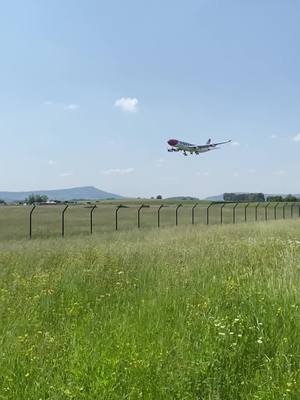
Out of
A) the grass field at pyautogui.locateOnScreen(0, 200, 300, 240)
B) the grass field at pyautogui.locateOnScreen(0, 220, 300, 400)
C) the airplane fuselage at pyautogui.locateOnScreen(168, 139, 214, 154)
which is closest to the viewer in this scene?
the grass field at pyautogui.locateOnScreen(0, 220, 300, 400)

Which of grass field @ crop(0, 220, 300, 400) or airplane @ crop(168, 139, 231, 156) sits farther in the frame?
airplane @ crop(168, 139, 231, 156)

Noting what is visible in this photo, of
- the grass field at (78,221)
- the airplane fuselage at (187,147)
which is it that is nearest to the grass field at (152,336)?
the grass field at (78,221)

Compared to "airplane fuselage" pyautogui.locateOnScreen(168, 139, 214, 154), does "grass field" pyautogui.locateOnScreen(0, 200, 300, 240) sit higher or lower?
lower

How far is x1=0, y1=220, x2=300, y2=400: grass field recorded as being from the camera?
13.6 ft

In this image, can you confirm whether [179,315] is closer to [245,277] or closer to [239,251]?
[245,277]

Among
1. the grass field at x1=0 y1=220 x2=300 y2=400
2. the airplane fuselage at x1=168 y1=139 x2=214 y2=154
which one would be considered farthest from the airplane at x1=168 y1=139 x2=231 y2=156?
the grass field at x1=0 y1=220 x2=300 y2=400

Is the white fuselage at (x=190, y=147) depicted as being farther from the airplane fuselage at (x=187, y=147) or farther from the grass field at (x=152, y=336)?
the grass field at (x=152, y=336)

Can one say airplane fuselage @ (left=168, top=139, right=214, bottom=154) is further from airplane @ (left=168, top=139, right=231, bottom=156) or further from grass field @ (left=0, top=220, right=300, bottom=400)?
grass field @ (left=0, top=220, right=300, bottom=400)

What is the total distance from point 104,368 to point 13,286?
171 inches

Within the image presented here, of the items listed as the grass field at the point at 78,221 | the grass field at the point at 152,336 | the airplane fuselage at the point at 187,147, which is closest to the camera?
the grass field at the point at 152,336

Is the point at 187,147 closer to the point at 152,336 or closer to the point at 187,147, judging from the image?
the point at 187,147

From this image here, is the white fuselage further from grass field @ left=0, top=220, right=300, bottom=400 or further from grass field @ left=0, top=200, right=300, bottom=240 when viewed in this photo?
grass field @ left=0, top=220, right=300, bottom=400

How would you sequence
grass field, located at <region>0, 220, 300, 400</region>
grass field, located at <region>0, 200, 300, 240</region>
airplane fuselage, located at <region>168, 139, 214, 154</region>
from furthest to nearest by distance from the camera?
airplane fuselage, located at <region>168, 139, 214, 154</region>, grass field, located at <region>0, 200, 300, 240</region>, grass field, located at <region>0, 220, 300, 400</region>

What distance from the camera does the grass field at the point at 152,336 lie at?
4.14m
